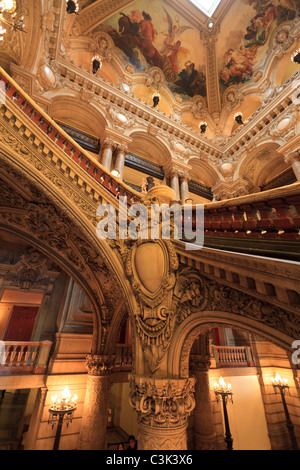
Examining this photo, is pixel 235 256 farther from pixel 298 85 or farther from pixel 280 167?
pixel 280 167

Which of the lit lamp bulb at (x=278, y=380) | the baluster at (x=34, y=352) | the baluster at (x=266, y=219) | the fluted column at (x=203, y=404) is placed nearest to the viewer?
the baluster at (x=266, y=219)

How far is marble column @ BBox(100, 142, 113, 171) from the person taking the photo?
8.59 metres

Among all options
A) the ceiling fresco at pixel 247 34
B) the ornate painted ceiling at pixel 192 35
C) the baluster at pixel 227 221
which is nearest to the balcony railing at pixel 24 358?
the baluster at pixel 227 221

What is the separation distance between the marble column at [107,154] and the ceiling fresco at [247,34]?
10.6m

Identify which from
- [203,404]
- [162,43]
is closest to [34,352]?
[203,404]

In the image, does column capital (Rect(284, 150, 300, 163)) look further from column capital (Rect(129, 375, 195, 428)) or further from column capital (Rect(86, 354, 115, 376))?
column capital (Rect(86, 354, 115, 376))

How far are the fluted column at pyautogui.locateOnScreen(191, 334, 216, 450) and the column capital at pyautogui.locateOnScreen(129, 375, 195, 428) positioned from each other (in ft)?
11.6

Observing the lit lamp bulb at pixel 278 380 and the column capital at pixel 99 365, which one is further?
the lit lamp bulb at pixel 278 380

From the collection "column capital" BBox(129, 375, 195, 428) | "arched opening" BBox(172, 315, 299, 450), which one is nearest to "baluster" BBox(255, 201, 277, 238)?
"column capital" BBox(129, 375, 195, 428)

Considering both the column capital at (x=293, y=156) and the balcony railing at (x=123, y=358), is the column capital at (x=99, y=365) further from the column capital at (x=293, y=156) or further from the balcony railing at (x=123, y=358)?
the column capital at (x=293, y=156)

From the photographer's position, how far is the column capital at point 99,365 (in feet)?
18.3

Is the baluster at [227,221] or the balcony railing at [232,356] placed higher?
the balcony railing at [232,356]

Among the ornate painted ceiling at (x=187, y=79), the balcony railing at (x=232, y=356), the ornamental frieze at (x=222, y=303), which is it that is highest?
the ornate painted ceiling at (x=187, y=79)

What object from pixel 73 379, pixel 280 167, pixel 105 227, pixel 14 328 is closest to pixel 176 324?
pixel 105 227
